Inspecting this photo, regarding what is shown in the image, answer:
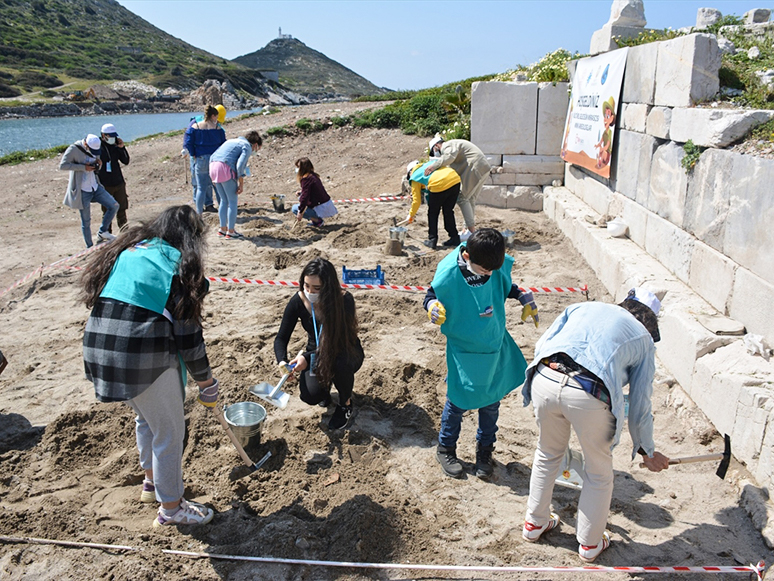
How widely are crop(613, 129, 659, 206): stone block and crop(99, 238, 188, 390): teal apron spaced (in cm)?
552

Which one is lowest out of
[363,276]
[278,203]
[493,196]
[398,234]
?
[363,276]

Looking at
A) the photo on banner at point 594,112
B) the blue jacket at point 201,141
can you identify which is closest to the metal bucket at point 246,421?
the photo on banner at point 594,112

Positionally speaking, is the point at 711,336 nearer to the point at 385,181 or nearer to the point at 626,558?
the point at 626,558

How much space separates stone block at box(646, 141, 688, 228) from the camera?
18.4 ft

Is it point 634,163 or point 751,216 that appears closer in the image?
point 751,216

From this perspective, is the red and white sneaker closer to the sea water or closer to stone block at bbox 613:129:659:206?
stone block at bbox 613:129:659:206

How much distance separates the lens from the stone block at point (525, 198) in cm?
1051

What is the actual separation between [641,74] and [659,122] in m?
0.94

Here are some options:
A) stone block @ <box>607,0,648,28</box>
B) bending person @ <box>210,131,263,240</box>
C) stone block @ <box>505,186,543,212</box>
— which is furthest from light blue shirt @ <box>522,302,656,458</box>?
stone block @ <box>505,186,543,212</box>

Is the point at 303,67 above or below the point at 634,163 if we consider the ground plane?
above

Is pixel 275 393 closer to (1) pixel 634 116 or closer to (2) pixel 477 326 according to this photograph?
(2) pixel 477 326

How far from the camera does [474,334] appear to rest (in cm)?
350

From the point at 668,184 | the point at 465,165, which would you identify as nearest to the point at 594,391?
the point at 668,184

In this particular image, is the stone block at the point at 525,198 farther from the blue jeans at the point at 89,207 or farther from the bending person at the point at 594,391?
the bending person at the point at 594,391
